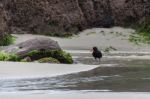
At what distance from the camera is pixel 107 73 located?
55.8 ft

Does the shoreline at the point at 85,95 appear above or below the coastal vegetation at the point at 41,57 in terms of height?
above

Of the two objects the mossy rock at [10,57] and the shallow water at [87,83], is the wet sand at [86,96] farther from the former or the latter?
the mossy rock at [10,57]

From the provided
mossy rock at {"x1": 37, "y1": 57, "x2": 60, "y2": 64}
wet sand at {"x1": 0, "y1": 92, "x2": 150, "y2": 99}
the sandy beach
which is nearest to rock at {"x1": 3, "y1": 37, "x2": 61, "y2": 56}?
mossy rock at {"x1": 37, "y1": 57, "x2": 60, "y2": 64}

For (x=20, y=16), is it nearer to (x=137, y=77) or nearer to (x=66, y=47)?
(x=66, y=47)

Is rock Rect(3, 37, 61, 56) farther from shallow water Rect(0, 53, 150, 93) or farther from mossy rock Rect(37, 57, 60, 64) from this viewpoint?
shallow water Rect(0, 53, 150, 93)

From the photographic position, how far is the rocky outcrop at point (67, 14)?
37.9 metres

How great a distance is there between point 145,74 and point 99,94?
523 cm

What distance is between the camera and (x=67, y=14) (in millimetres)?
40281

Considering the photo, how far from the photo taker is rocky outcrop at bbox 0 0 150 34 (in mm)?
37938

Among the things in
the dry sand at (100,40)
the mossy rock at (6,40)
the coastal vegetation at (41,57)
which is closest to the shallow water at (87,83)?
the coastal vegetation at (41,57)

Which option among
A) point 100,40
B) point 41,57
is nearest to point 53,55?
point 41,57

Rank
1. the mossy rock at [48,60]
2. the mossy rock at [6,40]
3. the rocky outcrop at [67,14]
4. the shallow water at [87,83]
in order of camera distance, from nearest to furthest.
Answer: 1. the shallow water at [87,83]
2. the mossy rock at [48,60]
3. the mossy rock at [6,40]
4. the rocky outcrop at [67,14]

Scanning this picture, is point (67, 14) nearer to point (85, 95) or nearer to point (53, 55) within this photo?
point (53, 55)

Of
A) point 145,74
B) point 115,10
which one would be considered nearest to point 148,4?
point 115,10
